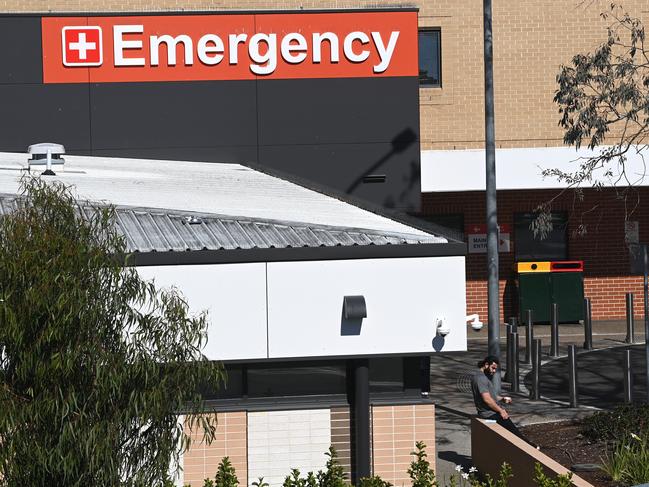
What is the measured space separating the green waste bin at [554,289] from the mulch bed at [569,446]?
14.2 meters

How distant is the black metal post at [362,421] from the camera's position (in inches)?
531

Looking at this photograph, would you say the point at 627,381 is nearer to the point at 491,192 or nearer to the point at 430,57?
the point at 491,192

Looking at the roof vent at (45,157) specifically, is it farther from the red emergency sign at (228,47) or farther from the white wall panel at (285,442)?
the white wall panel at (285,442)

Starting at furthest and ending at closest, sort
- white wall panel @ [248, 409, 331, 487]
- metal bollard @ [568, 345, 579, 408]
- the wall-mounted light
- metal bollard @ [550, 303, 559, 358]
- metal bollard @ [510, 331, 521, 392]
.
→ metal bollard @ [550, 303, 559, 358] < metal bollard @ [510, 331, 521, 392] < metal bollard @ [568, 345, 579, 408] < white wall panel @ [248, 409, 331, 487] < the wall-mounted light

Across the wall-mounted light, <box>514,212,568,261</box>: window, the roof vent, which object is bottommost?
the wall-mounted light

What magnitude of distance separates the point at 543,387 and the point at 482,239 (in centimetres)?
395

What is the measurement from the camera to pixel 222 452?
528 inches

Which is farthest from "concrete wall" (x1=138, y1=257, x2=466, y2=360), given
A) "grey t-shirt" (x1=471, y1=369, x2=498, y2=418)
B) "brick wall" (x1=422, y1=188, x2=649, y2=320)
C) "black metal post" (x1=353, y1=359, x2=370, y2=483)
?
"brick wall" (x1=422, y1=188, x2=649, y2=320)

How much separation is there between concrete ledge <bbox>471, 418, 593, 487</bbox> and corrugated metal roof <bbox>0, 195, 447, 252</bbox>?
2422 millimetres

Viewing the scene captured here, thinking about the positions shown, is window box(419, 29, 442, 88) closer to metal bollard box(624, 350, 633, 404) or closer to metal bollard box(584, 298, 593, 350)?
metal bollard box(584, 298, 593, 350)

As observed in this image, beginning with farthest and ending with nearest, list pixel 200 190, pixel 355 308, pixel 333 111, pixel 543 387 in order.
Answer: pixel 333 111
pixel 543 387
pixel 200 190
pixel 355 308

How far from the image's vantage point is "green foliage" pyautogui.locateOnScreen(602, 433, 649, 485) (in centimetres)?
1270

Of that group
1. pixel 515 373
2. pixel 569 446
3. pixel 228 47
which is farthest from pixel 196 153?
pixel 569 446

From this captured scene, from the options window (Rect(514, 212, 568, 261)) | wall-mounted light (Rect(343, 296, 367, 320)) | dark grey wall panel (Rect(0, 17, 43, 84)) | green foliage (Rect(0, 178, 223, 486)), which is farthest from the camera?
window (Rect(514, 212, 568, 261))
